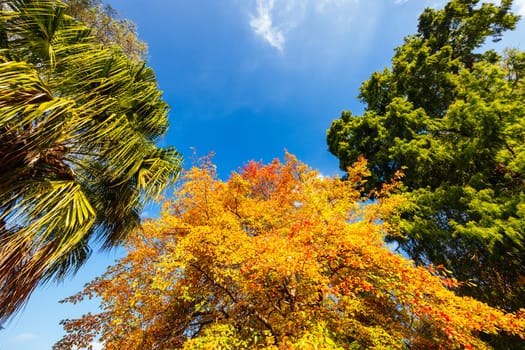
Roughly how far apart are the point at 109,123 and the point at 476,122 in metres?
8.73

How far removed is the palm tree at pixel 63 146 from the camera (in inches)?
85.0

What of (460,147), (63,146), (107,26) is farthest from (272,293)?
(107,26)

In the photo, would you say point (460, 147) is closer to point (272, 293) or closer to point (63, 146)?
point (272, 293)

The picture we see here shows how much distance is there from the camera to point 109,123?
10.6ft

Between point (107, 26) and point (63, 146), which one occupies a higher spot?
point (107, 26)

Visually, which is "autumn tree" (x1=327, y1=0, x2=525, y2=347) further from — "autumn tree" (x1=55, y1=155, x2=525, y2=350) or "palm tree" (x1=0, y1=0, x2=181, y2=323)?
"palm tree" (x1=0, y1=0, x2=181, y2=323)

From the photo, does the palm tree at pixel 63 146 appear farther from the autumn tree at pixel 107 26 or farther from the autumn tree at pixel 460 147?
the autumn tree at pixel 460 147

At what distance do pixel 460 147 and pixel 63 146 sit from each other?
9551 mm

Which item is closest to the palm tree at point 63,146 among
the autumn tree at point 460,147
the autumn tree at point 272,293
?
the autumn tree at point 272,293

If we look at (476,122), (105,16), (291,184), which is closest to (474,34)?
(476,122)

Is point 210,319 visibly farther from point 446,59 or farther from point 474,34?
point 474,34

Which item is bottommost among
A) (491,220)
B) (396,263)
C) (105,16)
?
(396,263)

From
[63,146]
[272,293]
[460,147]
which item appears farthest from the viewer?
[460,147]

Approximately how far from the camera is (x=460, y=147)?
7.23m
